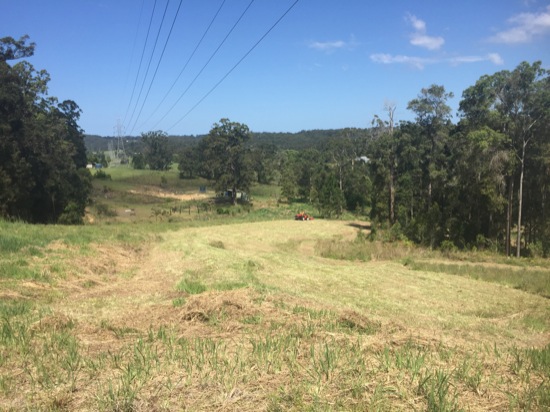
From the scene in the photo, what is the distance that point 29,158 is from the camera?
34.7 meters

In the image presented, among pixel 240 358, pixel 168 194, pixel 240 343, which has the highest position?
pixel 240 358

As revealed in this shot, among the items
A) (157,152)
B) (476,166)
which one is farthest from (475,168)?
(157,152)

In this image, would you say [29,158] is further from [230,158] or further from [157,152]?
[157,152]

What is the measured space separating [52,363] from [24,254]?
10.6 metres

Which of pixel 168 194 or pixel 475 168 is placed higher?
pixel 475 168

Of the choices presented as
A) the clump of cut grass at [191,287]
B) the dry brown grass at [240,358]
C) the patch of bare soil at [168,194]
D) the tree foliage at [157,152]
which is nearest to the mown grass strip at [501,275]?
the dry brown grass at [240,358]

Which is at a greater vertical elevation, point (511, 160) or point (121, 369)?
point (511, 160)

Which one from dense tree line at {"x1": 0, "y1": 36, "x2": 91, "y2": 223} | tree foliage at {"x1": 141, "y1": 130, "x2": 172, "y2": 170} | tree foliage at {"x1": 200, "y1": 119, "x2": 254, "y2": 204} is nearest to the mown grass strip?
dense tree line at {"x1": 0, "y1": 36, "x2": 91, "y2": 223}

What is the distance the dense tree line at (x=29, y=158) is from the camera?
106ft

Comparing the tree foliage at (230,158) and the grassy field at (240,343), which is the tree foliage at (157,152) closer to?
the tree foliage at (230,158)

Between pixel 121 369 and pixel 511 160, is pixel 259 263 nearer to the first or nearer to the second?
pixel 121 369

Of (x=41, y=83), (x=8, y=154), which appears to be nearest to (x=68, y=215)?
(x=8, y=154)

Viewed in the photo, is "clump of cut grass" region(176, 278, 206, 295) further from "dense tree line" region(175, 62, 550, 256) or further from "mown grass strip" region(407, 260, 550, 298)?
"dense tree line" region(175, 62, 550, 256)

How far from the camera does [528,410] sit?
3818 mm
